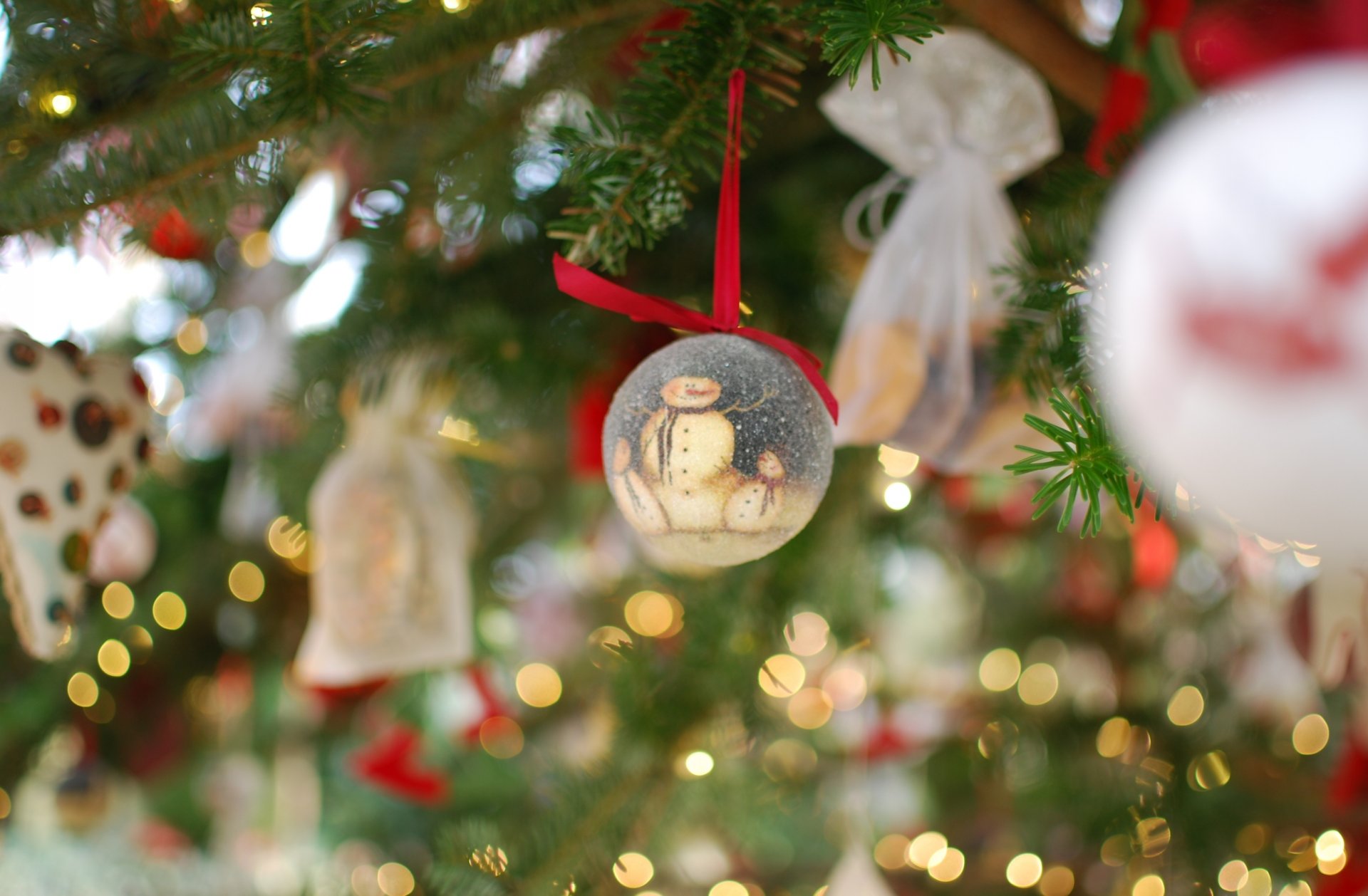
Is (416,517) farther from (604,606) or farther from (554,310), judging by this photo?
(604,606)

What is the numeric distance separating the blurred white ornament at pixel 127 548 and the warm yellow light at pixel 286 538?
0.16m

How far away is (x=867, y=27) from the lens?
445 millimetres

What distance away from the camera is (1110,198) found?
53 cm

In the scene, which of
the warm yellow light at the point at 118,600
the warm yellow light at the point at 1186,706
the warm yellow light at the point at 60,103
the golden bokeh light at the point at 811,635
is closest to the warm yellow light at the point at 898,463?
the golden bokeh light at the point at 811,635

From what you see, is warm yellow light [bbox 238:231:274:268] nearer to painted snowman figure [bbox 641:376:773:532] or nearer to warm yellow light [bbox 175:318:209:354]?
warm yellow light [bbox 175:318:209:354]

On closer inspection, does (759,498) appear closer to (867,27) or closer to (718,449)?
(718,449)

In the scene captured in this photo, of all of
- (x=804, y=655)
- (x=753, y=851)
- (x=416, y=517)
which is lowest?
(x=753, y=851)

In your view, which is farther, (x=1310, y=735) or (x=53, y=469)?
(x=1310, y=735)

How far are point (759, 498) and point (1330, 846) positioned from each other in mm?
841

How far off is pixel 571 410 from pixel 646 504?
562mm

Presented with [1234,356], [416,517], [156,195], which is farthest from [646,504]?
[416,517]

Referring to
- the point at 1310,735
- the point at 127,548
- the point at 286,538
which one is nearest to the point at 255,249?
the point at 286,538

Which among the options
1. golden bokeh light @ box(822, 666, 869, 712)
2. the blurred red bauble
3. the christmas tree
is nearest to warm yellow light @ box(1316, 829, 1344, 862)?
the christmas tree

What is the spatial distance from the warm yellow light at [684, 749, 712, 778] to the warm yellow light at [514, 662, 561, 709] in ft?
3.29
